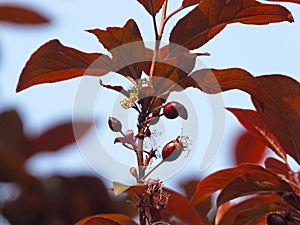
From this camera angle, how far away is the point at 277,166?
62.8 inches

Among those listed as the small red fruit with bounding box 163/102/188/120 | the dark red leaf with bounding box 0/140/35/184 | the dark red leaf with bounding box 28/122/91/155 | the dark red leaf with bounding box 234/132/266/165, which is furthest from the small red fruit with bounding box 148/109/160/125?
the dark red leaf with bounding box 234/132/266/165

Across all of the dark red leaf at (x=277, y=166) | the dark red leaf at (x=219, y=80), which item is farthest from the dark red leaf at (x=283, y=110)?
the dark red leaf at (x=219, y=80)

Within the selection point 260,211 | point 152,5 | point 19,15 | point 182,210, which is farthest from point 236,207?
point 19,15

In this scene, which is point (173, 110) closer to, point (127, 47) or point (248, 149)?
point (127, 47)

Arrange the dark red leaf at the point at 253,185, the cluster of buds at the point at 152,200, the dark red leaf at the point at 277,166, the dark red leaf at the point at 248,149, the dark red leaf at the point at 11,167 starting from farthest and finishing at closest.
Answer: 1. the dark red leaf at the point at 248,149
2. the dark red leaf at the point at 277,166
3. the dark red leaf at the point at 253,185
4. the cluster of buds at the point at 152,200
5. the dark red leaf at the point at 11,167

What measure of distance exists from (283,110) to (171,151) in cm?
43

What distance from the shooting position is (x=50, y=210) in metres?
1.00

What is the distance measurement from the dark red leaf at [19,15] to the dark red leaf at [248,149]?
93 centimetres

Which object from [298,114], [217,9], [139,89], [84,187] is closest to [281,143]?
[298,114]

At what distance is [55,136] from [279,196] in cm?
47

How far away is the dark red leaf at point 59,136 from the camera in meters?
1.25

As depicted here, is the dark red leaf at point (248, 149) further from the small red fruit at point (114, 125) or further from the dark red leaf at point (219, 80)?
the small red fruit at point (114, 125)

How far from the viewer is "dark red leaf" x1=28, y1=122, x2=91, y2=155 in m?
1.25

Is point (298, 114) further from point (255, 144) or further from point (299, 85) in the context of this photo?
point (255, 144)
